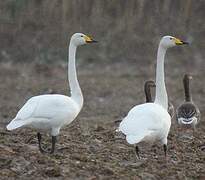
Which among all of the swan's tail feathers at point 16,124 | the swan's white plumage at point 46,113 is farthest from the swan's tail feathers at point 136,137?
the swan's tail feathers at point 16,124

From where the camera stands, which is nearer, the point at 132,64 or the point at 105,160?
the point at 105,160

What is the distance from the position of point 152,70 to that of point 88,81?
3403mm

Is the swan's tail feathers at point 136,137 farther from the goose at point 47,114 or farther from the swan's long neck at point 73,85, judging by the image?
the swan's long neck at point 73,85

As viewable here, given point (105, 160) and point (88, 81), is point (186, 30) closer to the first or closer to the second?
point (88, 81)

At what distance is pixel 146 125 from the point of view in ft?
33.8

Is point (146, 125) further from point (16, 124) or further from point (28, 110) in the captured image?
point (16, 124)

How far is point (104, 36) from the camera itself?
31.0m

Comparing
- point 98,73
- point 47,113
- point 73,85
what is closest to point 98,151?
point 73,85

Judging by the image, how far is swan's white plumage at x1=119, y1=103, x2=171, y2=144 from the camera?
10133 millimetres

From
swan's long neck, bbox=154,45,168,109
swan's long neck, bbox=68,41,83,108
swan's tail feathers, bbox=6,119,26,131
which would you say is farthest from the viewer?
swan's long neck, bbox=154,45,168,109

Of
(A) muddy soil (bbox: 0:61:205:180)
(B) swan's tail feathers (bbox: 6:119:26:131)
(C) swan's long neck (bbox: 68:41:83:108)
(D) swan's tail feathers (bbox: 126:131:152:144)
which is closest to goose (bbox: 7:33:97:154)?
(B) swan's tail feathers (bbox: 6:119:26:131)

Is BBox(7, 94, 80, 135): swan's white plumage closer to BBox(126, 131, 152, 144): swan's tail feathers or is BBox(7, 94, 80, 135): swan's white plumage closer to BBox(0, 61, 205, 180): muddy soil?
BBox(0, 61, 205, 180): muddy soil

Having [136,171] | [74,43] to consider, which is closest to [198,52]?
[74,43]

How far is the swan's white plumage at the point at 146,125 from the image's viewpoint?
399 inches
